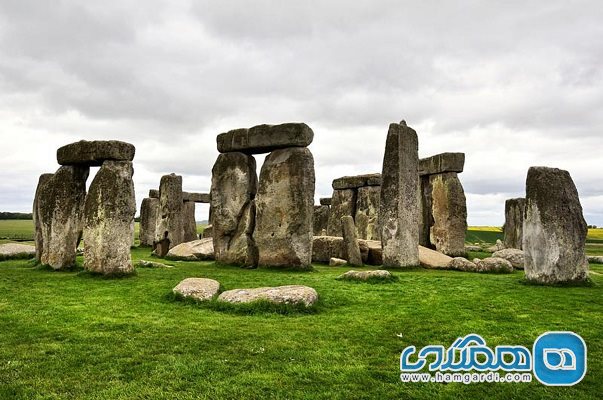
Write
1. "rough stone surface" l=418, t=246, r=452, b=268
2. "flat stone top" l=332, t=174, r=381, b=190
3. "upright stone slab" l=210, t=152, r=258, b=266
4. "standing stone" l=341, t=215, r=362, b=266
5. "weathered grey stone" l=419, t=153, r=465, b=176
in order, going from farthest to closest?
"flat stone top" l=332, t=174, r=381, b=190 → "weathered grey stone" l=419, t=153, r=465, b=176 → "standing stone" l=341, t=215, r=362, b=266 → "upright stone slab" l=210, t=152, r=258, b=266 → "rough stone surface" l=418, t=246, r=452, b=268

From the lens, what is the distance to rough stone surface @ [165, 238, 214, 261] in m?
17.5

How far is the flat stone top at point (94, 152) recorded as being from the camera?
11085 mm

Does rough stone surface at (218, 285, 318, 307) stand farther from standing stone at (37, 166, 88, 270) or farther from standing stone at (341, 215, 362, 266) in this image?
standing stone at (341, 215, 362, 266)

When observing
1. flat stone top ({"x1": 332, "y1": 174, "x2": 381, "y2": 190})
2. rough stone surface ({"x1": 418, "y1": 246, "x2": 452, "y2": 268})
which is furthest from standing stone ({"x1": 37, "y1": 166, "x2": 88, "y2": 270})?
flat stone top ({"x1": 332, "y1": 174, "x2": 381, "y2": 190})

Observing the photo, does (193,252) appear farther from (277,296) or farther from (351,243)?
(277,296)

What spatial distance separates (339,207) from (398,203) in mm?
11499

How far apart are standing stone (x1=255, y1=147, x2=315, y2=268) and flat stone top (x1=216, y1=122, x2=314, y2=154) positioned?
0.28 m

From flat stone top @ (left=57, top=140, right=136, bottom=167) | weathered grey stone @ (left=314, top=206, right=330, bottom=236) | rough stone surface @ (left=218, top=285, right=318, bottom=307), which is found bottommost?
rough stone surface @ (left=218, top=285, right=318, bottom=307)

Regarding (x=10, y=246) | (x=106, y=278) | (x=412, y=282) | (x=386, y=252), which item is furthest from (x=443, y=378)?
(x=10, y=246)

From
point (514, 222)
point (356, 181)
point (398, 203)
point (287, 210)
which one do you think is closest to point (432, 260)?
point (398, 203)

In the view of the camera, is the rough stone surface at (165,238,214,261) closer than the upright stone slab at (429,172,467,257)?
Yes

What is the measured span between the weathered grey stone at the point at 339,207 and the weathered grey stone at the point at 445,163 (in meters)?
5.33

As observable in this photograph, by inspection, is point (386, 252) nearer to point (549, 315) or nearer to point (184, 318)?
point (549, 315)

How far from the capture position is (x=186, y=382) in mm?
4457
